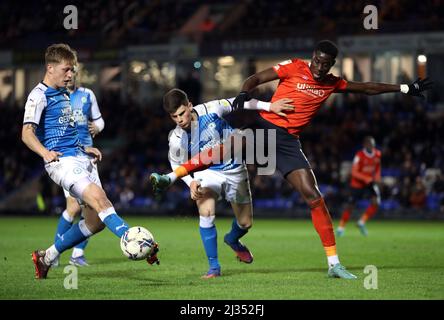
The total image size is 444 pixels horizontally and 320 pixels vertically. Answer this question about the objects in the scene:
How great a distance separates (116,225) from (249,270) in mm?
2535

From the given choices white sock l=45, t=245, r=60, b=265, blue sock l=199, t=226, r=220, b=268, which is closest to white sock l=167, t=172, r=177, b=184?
blue sock l=199, t=226, r=220, b=268

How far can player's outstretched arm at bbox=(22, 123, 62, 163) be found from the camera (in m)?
8.95

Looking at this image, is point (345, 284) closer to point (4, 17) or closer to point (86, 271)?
point (86, 271)

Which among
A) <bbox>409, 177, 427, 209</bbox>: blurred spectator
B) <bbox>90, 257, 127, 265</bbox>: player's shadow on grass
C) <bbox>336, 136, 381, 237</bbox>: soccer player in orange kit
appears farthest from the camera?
<bbox>409, 177, 427, 209</bbox>: blurred spectator

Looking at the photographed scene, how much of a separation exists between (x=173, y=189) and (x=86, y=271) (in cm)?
1785

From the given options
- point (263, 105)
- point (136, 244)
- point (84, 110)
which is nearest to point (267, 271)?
point (263, 105)

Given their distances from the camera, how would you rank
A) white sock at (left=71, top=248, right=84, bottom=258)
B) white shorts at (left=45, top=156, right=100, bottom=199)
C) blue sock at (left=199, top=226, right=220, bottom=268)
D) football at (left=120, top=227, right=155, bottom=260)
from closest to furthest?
1. football at (left=120, top=227, right=155, bottom=260)
2. white shorts at (left=45, top=156, right=100, bottom=199)
3. blue sock at (left=199, top=226, right=220, bottom=268)
4. white sock at (left=71, top=248, right=84, bottom=258)

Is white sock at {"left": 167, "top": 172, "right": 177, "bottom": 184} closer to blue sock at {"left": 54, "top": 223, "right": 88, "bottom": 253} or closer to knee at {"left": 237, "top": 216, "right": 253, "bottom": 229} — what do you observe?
blue sock at {"left": 54, "top": 223, "right": 88, "bottom": 253}

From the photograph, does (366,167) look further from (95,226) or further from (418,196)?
(95,226)

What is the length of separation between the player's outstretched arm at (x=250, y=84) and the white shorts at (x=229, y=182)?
42.8 inches

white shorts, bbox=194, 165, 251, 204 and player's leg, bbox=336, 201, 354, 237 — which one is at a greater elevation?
white shorts, bbox=194, 165, 251, 204

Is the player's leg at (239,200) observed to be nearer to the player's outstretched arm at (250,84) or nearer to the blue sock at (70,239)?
the player's outstretched arm at (250,84)

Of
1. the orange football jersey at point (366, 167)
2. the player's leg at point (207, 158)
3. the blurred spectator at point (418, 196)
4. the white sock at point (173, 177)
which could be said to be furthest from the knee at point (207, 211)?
the blurred spectator at point (418, 196)

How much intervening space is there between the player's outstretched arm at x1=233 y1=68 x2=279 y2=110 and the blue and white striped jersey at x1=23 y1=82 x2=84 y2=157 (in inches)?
72.8
